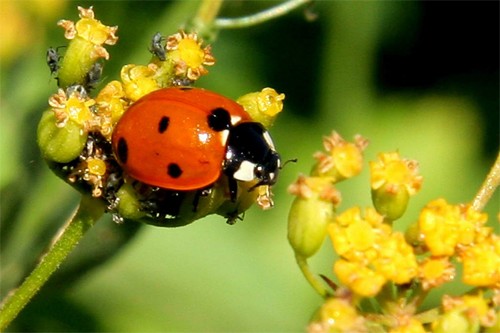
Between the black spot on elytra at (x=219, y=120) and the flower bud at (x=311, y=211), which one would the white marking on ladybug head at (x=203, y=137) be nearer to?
the black spot on elytra at (x=219, y=120)

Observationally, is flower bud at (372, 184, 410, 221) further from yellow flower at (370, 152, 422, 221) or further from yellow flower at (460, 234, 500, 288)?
yellow flower at (460, 234, 500, 288)

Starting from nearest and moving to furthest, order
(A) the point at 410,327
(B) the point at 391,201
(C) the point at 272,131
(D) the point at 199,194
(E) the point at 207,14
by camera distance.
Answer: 1. (A) the point at 410,327
2. (B) the point at 391,201
3. (D) the point at 199,194
4. (E) the point at 207,14
5. (C) the point at 272,131

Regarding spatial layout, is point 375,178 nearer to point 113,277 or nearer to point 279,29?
point 113,277

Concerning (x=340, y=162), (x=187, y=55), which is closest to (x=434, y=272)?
(x=340, y=162)

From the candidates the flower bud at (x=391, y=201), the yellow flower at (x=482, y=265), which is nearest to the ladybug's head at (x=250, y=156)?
the flower bud at (x=391, y=201)

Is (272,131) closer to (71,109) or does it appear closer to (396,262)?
(71,109)

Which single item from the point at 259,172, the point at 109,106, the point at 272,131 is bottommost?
the point at 272,131

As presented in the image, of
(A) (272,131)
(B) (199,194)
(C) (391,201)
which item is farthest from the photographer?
(A) (272,131)
